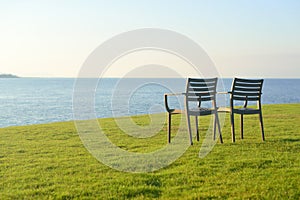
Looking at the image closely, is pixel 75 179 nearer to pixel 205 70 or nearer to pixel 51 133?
pixel 205 70

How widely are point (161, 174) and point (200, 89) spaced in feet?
8.91

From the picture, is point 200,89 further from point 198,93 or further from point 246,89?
point 246,89

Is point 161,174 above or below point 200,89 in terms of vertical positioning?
below

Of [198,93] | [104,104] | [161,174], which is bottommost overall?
[104,104]

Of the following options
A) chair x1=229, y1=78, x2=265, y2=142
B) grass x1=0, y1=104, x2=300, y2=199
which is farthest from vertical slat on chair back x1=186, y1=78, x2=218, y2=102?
grass x1=0, y1=104, x2=300, y2=199

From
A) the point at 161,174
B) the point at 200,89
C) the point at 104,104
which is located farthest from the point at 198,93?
the point at 104,104

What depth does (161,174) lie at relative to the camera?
510 cm

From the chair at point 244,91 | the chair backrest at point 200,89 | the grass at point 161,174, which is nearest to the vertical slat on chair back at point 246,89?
the chair at point 244,91

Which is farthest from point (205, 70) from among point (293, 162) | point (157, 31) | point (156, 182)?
point (156, 182)

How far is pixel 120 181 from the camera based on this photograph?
480 centimetres

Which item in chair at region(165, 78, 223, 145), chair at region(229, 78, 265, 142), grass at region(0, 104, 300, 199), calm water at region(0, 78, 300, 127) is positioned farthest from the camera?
calm water at region(0, 78, 300, 127)

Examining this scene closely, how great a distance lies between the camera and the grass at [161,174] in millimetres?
4293

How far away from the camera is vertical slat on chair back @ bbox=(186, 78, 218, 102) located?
7.20 metres

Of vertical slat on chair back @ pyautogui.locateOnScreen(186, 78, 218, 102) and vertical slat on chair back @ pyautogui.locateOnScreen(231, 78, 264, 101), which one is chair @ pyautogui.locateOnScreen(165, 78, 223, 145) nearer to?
vertical slat on chair back @ pyautogui.locateOnScreen(186, 78, 218, 102)
